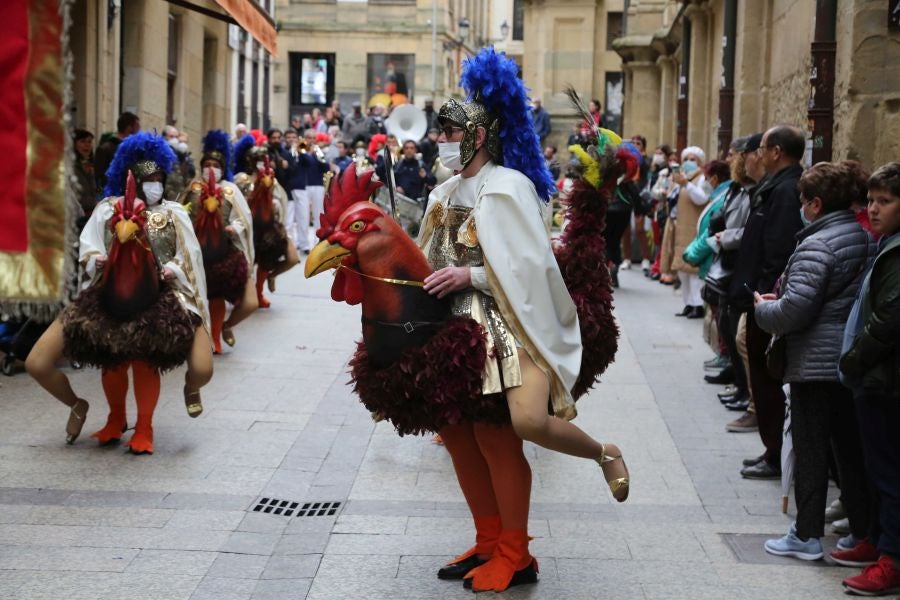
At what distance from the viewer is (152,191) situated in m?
8.41

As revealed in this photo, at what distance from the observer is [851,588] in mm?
5625

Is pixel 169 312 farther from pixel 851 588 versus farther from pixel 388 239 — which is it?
pixel 851 588

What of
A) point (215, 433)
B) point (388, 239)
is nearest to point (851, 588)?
point (388, 239)

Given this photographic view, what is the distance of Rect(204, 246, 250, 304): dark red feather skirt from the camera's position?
1156 centimetres

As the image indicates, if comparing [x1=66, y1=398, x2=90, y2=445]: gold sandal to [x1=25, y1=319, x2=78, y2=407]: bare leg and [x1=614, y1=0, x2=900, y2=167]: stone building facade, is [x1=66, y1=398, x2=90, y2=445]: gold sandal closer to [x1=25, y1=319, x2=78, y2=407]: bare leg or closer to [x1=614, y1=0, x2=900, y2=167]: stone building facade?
[x1=25, y1=319, x2=78, y2=407]: bare leg

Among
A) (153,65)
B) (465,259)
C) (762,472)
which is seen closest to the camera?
(465,259)

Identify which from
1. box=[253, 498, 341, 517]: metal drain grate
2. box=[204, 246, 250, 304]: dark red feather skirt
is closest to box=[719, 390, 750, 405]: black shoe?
box=[253, 498, 341, 517]: metal drain grate

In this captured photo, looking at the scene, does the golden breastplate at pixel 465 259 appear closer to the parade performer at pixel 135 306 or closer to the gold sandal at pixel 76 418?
the parade performer at pixel 135 306

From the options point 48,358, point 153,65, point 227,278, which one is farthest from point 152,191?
point 153,65

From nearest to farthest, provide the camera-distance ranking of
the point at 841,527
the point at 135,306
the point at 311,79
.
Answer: the point at 841,527, the point at 135,306, the point at 311,79

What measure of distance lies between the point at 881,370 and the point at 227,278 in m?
7.22

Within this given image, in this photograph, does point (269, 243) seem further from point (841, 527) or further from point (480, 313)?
point (480, 313)

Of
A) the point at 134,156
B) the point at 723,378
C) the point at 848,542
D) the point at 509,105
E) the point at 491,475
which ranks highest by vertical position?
the point at 509,105

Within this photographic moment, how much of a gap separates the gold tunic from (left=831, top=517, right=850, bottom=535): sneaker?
2.22 meters
